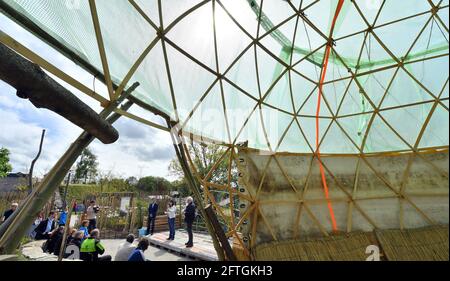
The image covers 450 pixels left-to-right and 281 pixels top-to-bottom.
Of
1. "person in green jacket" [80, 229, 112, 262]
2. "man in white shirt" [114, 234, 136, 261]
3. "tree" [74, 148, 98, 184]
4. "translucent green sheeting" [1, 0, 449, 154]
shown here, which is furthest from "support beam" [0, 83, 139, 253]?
"tree" [74, 148, 98, 184]

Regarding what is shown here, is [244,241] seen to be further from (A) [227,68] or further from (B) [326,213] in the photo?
(A) [227,68]

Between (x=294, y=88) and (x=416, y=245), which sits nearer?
(x=416, y=245)

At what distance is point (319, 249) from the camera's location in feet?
25.2

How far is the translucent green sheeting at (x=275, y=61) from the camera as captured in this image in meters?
3.41

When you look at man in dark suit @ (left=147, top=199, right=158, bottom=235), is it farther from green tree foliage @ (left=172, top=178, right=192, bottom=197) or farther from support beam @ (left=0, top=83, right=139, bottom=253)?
green tree foliage @ (left=172, top=178, right=192, bottom=197)

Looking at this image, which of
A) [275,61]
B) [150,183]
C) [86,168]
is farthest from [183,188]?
[86,168]

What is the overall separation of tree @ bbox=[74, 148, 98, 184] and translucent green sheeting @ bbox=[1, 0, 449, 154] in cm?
4924

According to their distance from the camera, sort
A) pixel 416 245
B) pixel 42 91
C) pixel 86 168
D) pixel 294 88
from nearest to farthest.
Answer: pixel 42 91 < pixel 416 245 < pixel 294 88 < pixel 86 168

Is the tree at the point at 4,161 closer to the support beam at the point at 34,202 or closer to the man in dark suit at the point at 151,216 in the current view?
the man in dark suit at the point at 151,216

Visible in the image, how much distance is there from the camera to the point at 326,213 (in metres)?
8.09

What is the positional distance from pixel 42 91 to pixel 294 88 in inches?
308

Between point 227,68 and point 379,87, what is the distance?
4308mm

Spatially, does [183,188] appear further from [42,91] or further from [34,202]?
[42,91]

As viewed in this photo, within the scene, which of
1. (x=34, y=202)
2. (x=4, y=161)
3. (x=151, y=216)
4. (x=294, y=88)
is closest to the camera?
(x=34, y=202)
